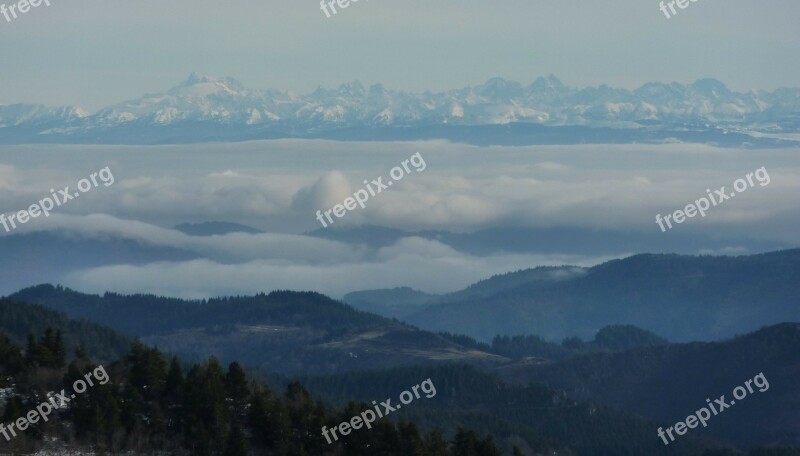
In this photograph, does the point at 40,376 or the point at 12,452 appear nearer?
the point at 12,452

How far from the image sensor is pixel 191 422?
390 ft

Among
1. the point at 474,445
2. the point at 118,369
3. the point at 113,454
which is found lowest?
the point at 474,445

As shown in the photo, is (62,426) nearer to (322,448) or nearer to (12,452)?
(12,452)

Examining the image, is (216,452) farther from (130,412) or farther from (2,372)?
(2,372)

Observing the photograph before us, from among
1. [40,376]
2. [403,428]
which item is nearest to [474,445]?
[403,428]

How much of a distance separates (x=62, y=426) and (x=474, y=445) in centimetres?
3502

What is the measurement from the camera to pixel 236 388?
12512 cm

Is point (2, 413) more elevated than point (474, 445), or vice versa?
point (2, 413)

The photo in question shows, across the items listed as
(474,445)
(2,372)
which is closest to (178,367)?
(2,372)

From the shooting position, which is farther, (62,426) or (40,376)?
(40,376)

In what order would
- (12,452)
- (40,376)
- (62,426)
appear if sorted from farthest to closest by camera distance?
(40,376), (62,426), (12,452)

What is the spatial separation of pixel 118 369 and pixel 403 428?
27617 mm

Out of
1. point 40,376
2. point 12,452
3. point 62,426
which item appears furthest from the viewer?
point 40,376

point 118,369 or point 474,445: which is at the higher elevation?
point 118,369
